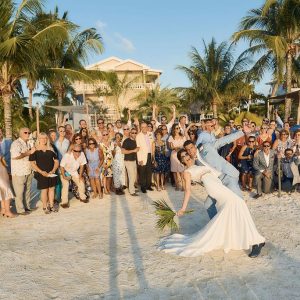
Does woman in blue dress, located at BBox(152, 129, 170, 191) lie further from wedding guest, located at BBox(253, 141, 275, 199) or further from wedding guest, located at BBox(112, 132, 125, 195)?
wedding guest, located at BBox(253, 141, 275, 199)

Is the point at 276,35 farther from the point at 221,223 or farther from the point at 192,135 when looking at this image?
the point at 221,223

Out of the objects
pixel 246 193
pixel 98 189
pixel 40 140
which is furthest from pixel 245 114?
pixel 40 140

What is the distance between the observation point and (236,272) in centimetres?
421

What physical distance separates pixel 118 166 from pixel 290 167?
4.15m

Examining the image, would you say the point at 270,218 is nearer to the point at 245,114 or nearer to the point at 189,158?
the point at 189,158

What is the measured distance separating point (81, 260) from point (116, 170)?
13.2ft

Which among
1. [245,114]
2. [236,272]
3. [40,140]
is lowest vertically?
[236,272]

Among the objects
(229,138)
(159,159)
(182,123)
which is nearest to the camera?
(229,138)

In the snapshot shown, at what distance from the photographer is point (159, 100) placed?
1069 inches

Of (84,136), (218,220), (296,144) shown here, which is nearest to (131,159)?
(84,136)

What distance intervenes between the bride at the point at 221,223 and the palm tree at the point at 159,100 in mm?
22618

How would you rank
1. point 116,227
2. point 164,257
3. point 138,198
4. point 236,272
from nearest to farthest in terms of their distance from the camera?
point 236,272 < point 164,257 < point 116,227 < point 138,198

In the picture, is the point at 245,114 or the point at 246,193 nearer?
the point at 246,193

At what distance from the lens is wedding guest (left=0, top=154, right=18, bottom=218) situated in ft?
22.5
